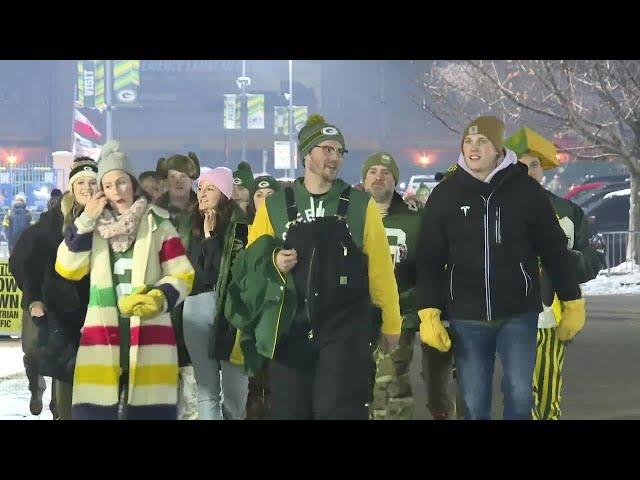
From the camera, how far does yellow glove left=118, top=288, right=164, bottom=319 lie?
7.56 metres

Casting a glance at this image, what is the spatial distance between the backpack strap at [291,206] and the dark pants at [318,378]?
52 cm

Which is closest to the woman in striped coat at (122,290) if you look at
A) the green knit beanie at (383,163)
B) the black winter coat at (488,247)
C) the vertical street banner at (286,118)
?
the black winter coat at (488,247)

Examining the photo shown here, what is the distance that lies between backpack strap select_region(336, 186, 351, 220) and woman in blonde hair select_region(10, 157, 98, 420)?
70.0 inches

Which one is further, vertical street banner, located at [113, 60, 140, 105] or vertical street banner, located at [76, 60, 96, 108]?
vertical street banner, located at [76, 60, 96, 108]

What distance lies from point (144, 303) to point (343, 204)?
1112 mm

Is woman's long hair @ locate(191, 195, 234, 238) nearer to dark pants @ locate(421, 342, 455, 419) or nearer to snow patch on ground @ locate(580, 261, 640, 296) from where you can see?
dark pants @ locate(421, 342, 455, 419)

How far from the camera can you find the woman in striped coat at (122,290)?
25.5ft

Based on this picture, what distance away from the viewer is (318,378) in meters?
7.12

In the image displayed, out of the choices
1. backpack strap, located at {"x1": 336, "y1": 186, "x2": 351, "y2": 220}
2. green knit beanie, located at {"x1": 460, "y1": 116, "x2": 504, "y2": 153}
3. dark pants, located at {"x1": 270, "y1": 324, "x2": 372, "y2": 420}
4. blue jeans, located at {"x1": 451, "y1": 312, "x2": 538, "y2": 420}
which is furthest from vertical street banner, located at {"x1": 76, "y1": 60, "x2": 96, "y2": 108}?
dark pants, located at {"x1": 270, "y1": 324, "x2": 372, "y2": 420}

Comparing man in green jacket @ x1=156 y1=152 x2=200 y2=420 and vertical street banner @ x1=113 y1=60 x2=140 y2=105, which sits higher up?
vertical street banner @ x1=113 y1=60 x2=140 y2=105

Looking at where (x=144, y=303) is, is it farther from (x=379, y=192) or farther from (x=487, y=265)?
(x=379, y=192)
